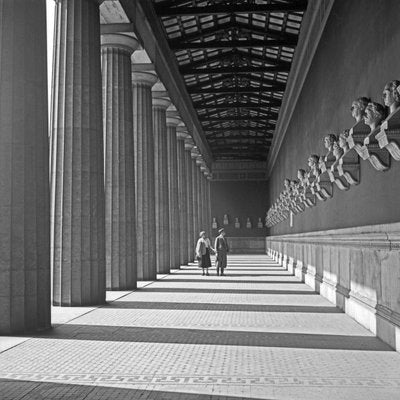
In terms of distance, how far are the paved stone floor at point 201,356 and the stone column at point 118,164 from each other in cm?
464

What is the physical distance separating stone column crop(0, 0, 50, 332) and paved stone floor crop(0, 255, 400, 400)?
64cm

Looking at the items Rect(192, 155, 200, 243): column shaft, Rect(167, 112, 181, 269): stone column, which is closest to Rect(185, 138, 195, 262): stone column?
Rect(192, 155, 200, 243): column shaft

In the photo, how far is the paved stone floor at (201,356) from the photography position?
5.87m

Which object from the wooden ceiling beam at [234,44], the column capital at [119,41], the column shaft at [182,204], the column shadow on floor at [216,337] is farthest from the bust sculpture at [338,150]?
the column shaft at [182,204]

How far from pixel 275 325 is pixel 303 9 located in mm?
12966

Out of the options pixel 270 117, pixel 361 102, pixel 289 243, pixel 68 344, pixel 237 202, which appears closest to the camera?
pixel 68 344

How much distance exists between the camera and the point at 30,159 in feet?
32.1

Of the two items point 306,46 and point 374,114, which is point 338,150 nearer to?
point 374,114

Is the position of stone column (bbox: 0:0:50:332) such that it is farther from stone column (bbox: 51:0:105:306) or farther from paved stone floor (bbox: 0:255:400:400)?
stone column (bbox: 51:0:105:306)

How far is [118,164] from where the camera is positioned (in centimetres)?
1811

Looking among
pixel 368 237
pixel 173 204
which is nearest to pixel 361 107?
pixel 368 237

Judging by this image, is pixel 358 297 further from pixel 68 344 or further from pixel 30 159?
pixel 30 159

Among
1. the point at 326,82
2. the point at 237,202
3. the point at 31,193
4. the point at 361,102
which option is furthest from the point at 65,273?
the point at 237,202

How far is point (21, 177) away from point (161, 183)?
17.1m
